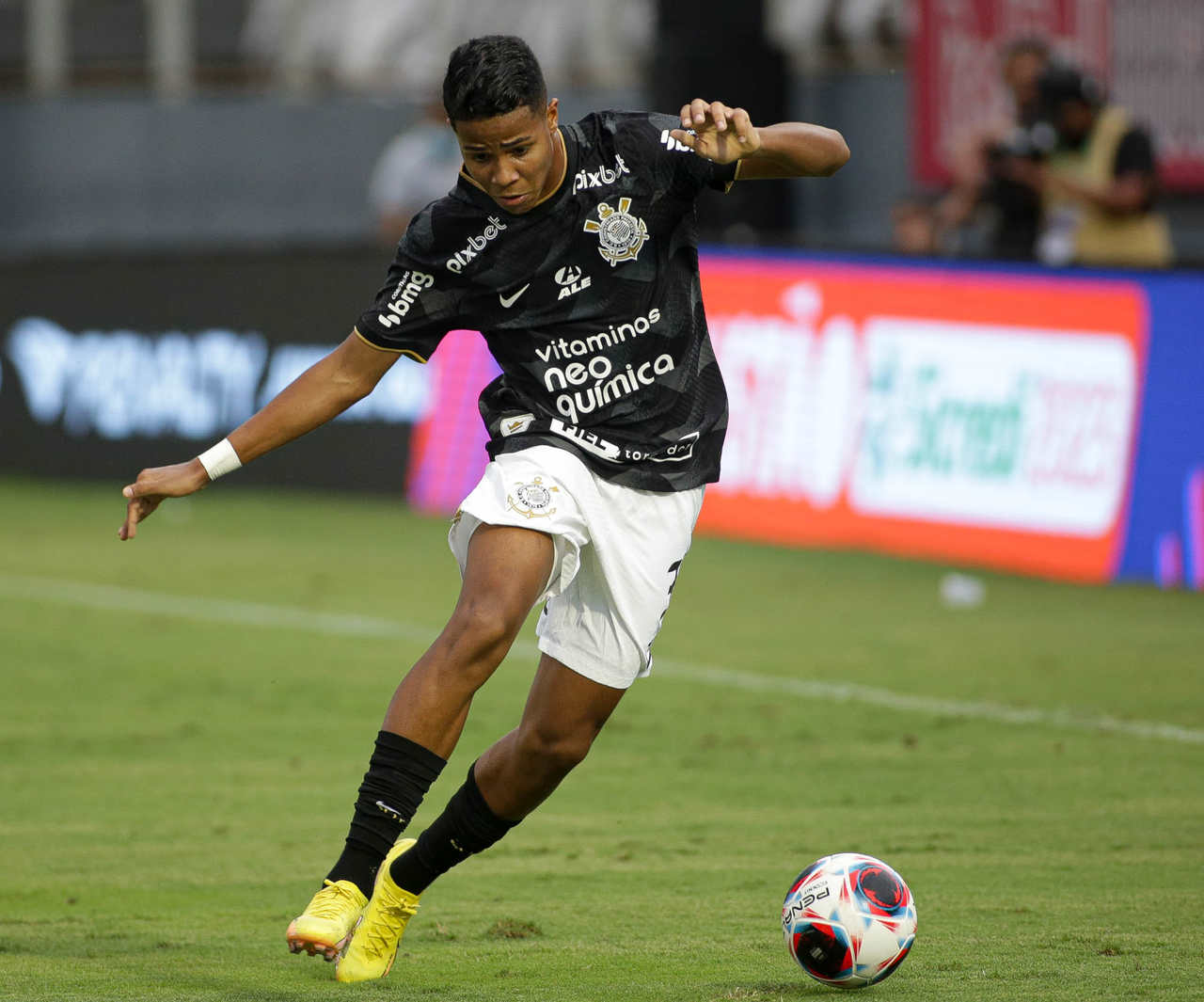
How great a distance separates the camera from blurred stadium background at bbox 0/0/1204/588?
12.0 metres

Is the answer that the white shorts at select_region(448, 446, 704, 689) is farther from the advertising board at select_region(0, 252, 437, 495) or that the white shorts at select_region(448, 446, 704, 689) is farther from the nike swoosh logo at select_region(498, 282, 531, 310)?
the advertising board at select_region(0, 252, 437, 495)

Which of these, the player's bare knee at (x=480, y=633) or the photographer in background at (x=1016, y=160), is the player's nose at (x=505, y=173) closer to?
the player's bare knee at (x=480, y=633)

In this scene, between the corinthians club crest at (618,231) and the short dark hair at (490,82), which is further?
the corinthians club crest at (618,231)

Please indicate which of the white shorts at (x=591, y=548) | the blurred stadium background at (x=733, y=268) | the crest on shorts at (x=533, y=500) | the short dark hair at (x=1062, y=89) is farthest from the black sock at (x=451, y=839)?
the short dark hair at (x=1062, y=89)

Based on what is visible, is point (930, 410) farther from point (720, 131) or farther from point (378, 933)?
point (378, 933)

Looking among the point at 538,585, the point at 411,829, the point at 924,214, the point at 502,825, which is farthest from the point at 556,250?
the point at 924,214

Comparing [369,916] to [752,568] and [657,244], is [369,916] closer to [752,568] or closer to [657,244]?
[657,244]

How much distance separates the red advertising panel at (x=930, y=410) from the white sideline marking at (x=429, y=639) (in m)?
2.90

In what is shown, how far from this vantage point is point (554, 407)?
17.5 ft

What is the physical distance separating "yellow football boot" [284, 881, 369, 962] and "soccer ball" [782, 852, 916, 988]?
102 cm

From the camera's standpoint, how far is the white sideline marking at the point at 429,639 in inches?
335

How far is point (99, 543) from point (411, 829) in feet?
26.7

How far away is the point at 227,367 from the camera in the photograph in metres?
16.7

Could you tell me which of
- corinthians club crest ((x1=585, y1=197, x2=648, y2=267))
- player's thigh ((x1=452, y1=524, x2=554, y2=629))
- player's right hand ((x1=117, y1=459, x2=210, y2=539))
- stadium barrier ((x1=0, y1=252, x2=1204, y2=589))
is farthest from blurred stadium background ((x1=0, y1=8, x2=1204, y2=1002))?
corinthians club crest ((x1=585, y1=197, x2=648, y2=267))
